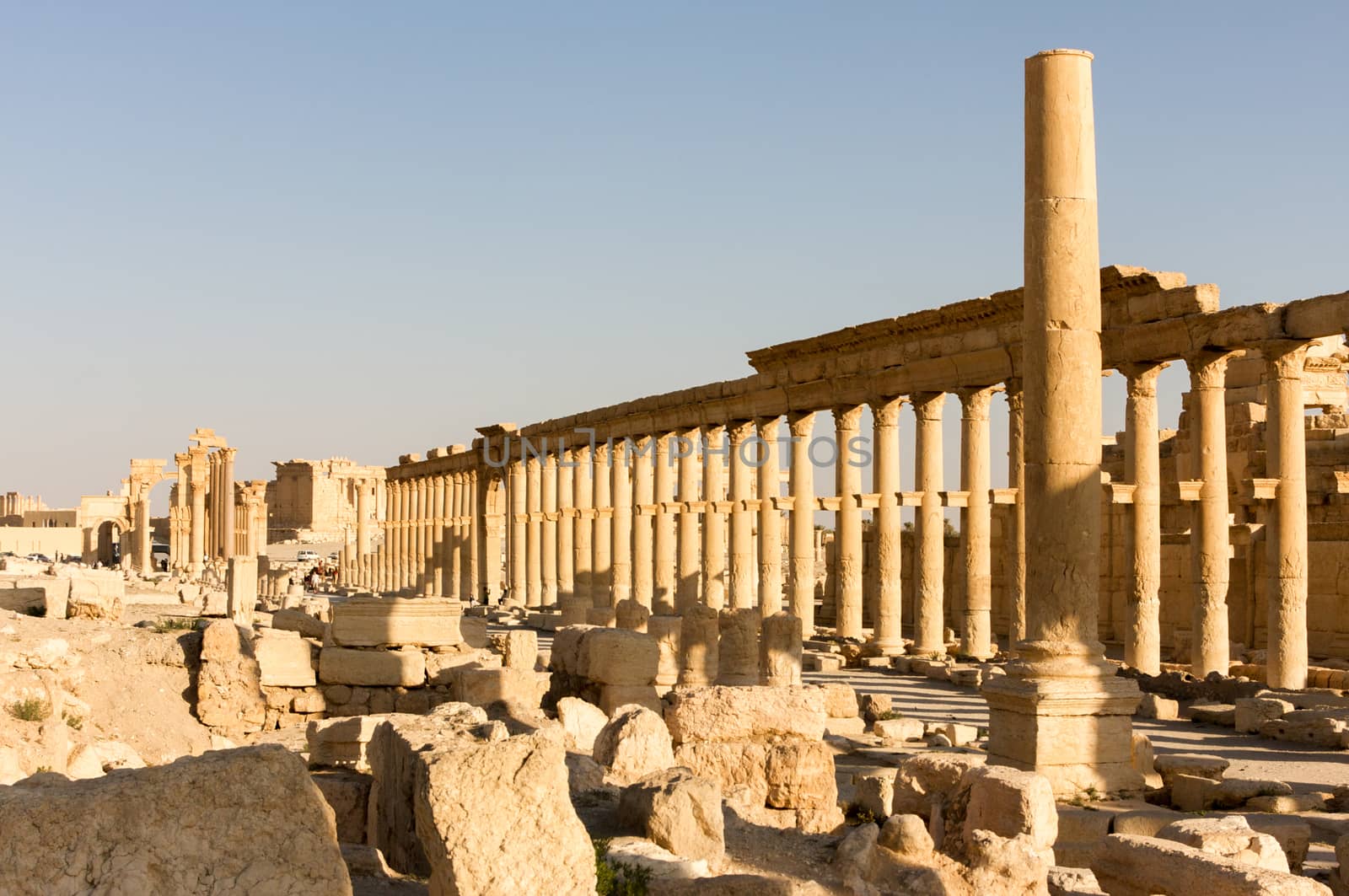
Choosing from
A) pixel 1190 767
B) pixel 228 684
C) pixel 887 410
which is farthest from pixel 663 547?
pixel 1190 767

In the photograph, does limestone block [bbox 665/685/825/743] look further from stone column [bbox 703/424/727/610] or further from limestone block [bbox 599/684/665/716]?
stone column [bbox 703/424/727/610]

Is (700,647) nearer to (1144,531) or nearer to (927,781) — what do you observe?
(1144,531)

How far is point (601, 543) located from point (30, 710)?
27.0 metres

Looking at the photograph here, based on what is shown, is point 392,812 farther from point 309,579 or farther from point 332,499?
point 332,499

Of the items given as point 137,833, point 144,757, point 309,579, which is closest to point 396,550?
point 309,579

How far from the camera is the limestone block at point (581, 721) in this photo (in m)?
14.0

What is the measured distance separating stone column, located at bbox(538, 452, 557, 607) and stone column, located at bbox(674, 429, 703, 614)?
7620 mm

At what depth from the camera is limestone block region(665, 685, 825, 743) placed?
11773 mm

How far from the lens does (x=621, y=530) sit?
125 feet

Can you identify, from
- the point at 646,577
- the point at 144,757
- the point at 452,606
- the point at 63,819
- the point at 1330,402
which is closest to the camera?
the point at 63,819

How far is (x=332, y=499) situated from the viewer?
4144 inches

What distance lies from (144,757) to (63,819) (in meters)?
8.83

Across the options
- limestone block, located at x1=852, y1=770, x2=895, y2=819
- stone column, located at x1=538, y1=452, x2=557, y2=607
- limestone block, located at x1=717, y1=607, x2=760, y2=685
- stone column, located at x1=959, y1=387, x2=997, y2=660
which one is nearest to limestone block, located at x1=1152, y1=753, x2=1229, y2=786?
limestone block, located at x1=852, y1=770, x2=895, y2=819

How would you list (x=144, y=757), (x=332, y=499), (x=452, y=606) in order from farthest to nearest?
(x=332, y=499), (x=452, y=606), (x=144, y=757)
